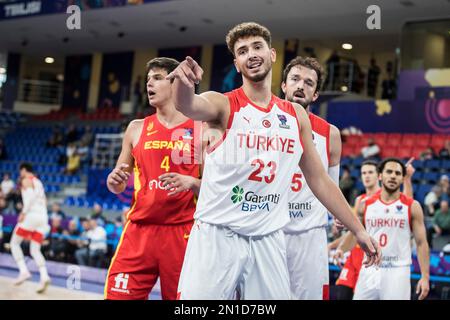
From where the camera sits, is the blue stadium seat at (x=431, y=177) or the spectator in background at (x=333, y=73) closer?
the blue stadium seat at (x=431, y=177)

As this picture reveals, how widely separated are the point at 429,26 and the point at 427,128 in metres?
2.99

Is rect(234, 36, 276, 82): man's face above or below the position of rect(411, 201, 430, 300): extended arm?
above

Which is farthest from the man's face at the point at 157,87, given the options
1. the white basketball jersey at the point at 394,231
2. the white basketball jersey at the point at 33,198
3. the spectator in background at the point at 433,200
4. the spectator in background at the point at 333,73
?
the spectator in background at the point at 333,73

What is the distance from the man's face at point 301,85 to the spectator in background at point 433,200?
7635 millimetres

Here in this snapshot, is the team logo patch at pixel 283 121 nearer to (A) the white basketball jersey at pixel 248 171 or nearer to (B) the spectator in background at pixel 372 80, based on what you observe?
(A) the white basketball jersey at pixel 248 171

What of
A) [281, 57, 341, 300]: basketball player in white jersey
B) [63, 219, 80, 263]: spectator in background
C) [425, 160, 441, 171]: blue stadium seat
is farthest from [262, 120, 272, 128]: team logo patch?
[425, 160, 441, 171]: blue stadium seat

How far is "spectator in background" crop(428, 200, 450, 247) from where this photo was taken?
11328 millimetres

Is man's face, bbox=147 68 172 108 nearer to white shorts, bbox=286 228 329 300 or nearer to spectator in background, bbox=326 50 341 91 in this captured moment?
white shorts, bbox=286 228 329 300

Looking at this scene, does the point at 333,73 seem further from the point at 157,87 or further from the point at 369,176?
the point at 157,87

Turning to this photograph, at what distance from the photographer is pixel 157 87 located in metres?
4.98

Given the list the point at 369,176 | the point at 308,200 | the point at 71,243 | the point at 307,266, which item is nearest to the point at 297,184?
the point at 308,200

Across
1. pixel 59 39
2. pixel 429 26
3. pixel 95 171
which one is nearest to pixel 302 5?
pixel 429 26

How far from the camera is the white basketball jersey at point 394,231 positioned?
656 cm

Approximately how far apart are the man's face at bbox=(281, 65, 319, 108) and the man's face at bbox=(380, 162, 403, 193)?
1.70m
